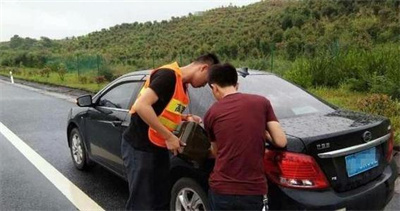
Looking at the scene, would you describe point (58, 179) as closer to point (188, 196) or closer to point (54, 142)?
point (54, 142)

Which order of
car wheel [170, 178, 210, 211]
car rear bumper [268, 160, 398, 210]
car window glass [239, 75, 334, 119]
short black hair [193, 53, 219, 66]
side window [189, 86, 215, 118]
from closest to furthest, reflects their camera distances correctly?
1. car rear bumper [268, 160, 398, 210]
2. short black hair [193, 53, 219, 66]
3. car wheel [170, 178, 210, 211]
4. side window [189, 86, 215, 118]
5. car window glass [239, 75, 334, 119]

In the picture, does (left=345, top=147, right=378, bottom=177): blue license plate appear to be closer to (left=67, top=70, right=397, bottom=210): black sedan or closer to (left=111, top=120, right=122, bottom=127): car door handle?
(left=67, top=70, right=397, bottom=210): black sedan

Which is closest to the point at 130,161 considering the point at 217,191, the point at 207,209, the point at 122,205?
the point at 207,209

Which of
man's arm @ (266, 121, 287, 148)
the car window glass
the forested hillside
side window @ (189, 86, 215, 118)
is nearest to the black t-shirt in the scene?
side window @ (189, 86, 215, 118)

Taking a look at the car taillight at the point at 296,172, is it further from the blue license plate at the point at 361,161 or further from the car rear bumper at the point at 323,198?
the blue license plate at the point at 361,161

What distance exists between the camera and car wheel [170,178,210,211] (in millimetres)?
3172

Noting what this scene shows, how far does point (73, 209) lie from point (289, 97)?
96.9 inches

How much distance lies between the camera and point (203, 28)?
5512 cm

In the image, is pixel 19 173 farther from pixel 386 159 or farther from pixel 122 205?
pixel 386 159

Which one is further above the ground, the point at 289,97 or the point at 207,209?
the point at 289,97

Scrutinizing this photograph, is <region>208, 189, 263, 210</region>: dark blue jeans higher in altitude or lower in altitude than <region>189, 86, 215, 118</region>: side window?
lower

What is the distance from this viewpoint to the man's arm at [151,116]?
9.03 feet

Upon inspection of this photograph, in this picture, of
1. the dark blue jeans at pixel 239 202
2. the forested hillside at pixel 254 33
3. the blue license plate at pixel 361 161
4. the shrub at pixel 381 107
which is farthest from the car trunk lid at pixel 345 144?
the forested hillside at pixel 254 33

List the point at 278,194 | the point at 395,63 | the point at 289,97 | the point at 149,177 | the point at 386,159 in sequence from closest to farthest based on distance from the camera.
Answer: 1. the point at 278,194
2. the point at 149,177
3. the point at 386,159
4. the point at 289,97
5. the point at 395,63
